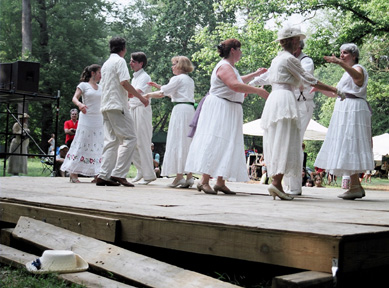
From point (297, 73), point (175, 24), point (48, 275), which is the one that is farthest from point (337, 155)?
point (175, 24)

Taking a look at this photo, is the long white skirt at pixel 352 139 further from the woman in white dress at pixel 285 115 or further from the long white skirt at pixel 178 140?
the long white skirt at pixel 178 140

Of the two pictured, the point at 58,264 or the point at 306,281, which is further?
the point at 58,264

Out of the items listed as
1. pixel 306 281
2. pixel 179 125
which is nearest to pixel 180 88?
pixel 179 125

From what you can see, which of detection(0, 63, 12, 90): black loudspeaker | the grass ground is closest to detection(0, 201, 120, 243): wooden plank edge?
the grass ground

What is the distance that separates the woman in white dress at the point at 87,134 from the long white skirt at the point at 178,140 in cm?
130

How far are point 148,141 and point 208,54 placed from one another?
19345mm

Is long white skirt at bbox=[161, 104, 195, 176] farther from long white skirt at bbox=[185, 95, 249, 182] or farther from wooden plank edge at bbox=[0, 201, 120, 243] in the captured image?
wooden plank edge at bbox=[0, 201, 120, 243]

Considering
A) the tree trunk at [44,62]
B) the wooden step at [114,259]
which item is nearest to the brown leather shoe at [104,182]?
the wooden step at [114,259]

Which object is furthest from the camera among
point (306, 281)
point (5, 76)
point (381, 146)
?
point (381, 146)

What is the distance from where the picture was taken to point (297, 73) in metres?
5.83

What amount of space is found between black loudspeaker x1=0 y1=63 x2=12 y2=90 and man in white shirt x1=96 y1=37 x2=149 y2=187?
267 inches

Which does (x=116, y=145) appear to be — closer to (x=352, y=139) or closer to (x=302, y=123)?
(x=302, y=123)

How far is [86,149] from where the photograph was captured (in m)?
8.92

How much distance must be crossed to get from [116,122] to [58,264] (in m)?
4.45
